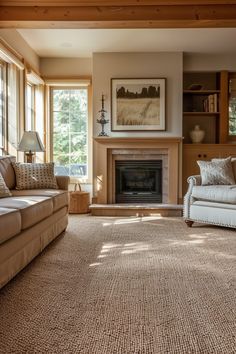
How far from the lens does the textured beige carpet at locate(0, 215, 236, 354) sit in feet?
5.50

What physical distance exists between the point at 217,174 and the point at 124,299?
9.68ft

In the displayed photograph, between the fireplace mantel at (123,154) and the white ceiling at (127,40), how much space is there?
1405 mm

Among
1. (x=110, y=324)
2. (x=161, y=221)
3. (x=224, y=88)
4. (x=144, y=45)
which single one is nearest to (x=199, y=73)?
(x=224, y=88)

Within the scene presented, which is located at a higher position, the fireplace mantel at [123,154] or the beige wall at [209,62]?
the beige wall at [209,62]

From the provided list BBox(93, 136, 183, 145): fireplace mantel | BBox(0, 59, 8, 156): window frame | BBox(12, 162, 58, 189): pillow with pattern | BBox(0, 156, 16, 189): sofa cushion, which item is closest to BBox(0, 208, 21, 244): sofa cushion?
BBox(0, 156, 16, 189): sofa cushion

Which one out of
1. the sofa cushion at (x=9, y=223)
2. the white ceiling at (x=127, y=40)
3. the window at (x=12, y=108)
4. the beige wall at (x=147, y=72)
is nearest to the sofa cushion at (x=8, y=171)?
the window at (x=12, y=108)

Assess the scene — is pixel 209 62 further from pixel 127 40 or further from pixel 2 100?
pixel 2 100

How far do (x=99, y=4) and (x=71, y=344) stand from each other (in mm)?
3463

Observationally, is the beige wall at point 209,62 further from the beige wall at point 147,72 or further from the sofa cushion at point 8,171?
the sofa cushion at point 8,171

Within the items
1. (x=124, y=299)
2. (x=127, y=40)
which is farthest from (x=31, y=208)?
(x=127, y=40)

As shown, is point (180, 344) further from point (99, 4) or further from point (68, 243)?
point (99, 4)

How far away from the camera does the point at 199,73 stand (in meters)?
6.59

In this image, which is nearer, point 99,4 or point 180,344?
point 180,344

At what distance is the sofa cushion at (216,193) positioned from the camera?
4.28m
